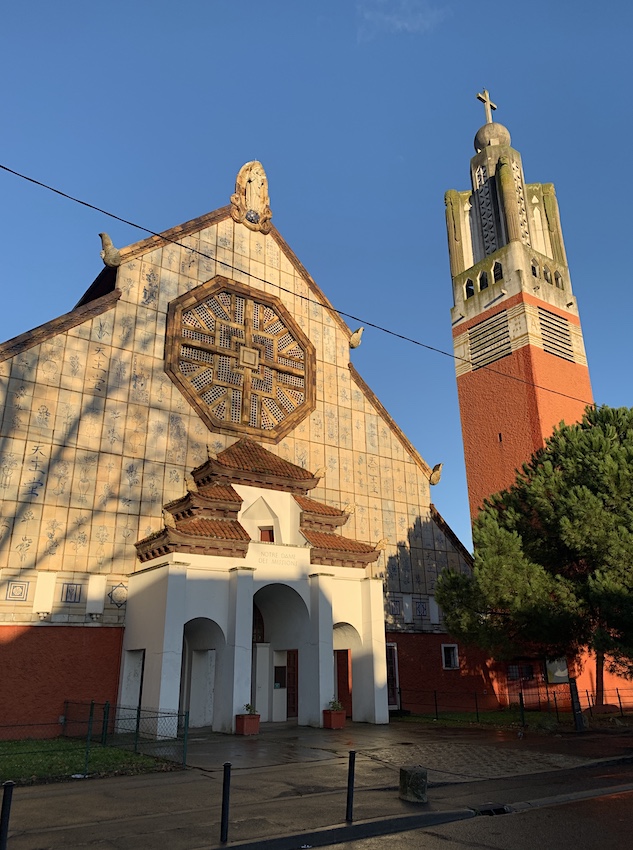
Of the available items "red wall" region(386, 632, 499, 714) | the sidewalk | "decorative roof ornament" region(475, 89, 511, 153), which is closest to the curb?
the sidewalk


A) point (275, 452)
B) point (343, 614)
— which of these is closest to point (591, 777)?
point (343, 614)

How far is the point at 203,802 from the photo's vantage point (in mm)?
9836

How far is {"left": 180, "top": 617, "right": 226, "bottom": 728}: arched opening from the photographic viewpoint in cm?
1980

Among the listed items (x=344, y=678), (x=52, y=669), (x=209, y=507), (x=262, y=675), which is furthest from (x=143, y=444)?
(x=344, y=678)

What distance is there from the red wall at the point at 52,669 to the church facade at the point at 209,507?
6 centimetres

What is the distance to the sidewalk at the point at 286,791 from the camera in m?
8.03

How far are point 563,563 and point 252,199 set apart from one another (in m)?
20.7

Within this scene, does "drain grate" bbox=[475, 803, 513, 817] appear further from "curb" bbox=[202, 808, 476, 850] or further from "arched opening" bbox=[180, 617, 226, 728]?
"arched opening" bbox=[180, 617, 226, 728]

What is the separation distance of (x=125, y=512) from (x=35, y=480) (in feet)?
10.00

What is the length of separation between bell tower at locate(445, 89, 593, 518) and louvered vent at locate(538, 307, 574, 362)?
7cm

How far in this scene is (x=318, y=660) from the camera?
20516mm

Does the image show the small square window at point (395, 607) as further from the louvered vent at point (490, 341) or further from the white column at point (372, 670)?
the louvered vent at point (490, 341)

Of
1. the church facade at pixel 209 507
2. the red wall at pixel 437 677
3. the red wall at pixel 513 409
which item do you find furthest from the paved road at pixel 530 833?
the red wall at pixel 513 409

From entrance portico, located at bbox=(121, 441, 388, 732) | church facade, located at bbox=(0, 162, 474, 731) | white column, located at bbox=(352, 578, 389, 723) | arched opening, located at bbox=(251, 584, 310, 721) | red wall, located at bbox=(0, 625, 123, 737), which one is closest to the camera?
red wall, located at bbox=(0, 625, 123, 737)
